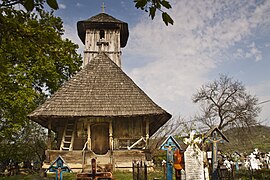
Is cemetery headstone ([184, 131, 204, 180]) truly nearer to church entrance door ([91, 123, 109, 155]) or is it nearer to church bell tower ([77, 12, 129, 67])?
church entrance door ([91, 123, 109, 155])

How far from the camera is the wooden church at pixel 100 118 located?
1145 cm

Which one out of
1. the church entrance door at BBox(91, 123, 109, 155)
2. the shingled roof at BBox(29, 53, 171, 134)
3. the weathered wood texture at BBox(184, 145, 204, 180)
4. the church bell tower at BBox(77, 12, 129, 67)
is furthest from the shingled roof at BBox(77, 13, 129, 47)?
the weathered wood texture at BBox(184, 145, 204, 180)

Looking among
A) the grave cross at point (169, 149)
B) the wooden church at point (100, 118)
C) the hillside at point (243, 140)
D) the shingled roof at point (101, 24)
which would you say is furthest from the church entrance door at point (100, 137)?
the hillside at point (243, 140)

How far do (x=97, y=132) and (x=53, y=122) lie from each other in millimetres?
2309

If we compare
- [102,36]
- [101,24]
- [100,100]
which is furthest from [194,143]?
Answer: [102,36]

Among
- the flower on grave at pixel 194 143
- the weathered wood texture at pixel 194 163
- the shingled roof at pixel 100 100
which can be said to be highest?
the shingled roof at pixel 100 100

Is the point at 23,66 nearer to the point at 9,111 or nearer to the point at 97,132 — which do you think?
the point at 9,111

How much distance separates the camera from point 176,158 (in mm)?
6875

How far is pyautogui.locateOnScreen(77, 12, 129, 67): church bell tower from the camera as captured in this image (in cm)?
1810

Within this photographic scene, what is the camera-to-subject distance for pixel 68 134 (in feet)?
42.9

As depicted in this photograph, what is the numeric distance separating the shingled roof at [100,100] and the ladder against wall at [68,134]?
1109 millimetres

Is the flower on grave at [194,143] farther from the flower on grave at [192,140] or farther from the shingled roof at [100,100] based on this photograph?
the shingled roof at [100,100]

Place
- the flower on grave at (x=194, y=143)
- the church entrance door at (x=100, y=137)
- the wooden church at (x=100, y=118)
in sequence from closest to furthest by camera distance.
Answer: the flower on grave at (x=194, y=143), the wooden church at (x=100, y=118), the church entrance door at (x=100, y=137)

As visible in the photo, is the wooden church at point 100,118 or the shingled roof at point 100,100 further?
the shingled roof at point 100,100
